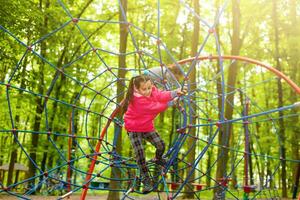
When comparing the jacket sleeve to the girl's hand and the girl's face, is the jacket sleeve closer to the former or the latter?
the girl's face

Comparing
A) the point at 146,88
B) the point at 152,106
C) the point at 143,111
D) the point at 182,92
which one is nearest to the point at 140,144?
the point at 143,111

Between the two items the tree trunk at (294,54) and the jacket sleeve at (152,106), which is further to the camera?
the tree trunk at (294,54)

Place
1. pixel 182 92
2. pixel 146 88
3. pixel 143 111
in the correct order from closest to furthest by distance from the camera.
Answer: pixel 182 92
pixel 146 88
pixel 143 111

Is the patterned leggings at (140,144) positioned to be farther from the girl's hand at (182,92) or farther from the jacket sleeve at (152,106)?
the girl's hand at (182,92)

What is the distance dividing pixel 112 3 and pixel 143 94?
13.2m

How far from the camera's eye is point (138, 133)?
525cm

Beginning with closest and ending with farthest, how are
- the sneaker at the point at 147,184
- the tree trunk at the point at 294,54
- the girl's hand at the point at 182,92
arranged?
the girl's hand at the point at 182,92 → the sneaker at the point at 147,184 → the tree trunk at the point at 294,54

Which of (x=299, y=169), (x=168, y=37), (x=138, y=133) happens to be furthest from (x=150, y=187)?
(x=168, y=37)

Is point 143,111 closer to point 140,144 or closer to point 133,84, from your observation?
point 133,84

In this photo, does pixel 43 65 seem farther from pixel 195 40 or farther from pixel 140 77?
pixel 140 77

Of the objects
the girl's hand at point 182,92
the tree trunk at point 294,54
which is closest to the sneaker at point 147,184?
the girl's hand at point 182,92

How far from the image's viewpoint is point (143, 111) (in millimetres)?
5102

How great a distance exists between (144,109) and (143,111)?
1.3 inches

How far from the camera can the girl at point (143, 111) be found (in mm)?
4996
